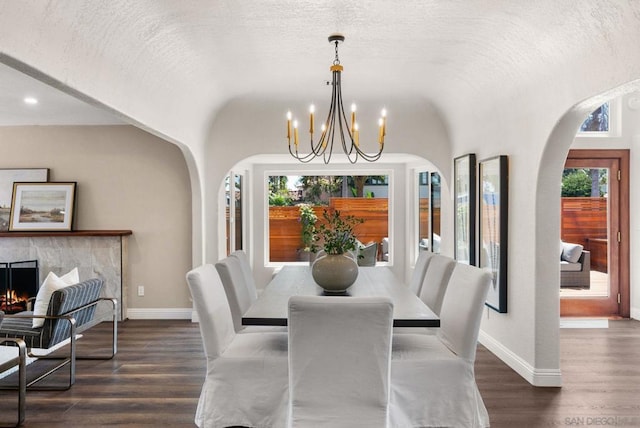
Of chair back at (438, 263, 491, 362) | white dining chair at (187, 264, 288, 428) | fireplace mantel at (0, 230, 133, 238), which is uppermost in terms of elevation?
fireplace mantel at (0, 230, 133, 238)

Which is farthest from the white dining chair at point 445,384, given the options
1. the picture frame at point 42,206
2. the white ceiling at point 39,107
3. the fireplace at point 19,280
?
the fireplace at point 19,280

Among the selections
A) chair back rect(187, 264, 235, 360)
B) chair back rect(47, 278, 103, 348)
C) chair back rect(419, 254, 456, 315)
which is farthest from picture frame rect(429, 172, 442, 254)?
chair back rect(47, 278, 103, 348)

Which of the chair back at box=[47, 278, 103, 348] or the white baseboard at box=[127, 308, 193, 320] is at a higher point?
the chair back at box=[47, 278, 103, 348]

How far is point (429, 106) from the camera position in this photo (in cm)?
554

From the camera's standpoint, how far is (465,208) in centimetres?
492

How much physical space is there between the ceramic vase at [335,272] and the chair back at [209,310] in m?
0.66

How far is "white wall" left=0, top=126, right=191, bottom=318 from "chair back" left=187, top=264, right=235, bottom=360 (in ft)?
9.66

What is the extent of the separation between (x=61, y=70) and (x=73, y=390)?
2.31 m

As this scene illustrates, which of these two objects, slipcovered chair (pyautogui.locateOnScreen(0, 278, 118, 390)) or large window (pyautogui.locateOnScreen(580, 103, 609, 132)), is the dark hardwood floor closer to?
slipcovered chair (pyautogui.locateOnScreen(0, 278, 118, 390))

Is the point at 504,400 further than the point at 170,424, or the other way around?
the point at 504,400

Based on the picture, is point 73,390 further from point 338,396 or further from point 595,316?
point 595,316

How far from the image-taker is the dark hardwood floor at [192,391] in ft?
9.90

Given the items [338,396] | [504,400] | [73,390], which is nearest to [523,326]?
[504,400]

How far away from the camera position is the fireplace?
560 centimetres
